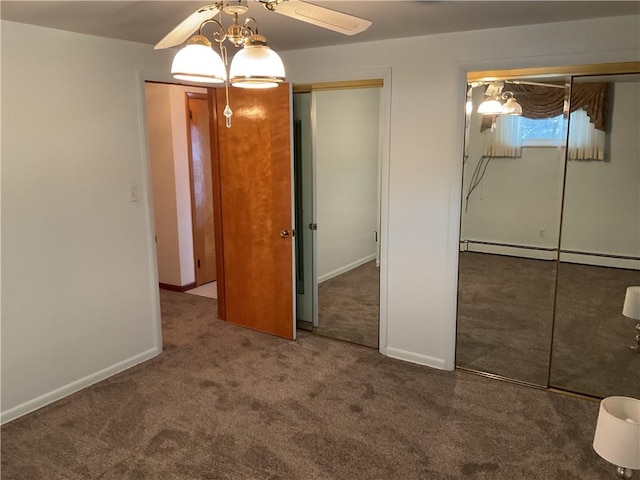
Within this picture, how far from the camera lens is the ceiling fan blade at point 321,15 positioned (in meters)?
1.64

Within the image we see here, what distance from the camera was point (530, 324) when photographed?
135 inches

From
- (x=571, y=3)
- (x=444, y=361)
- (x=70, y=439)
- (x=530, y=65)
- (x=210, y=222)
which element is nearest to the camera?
(x=571, y=3)

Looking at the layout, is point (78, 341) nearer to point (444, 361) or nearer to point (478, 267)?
point (444, 361)

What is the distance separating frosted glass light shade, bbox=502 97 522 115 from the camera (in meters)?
3.07

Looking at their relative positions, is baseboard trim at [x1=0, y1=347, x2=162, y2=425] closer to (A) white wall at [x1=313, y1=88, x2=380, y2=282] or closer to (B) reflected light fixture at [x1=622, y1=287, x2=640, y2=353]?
(A) white wall at [x1=313, y1=88, x2=380, y2=282]

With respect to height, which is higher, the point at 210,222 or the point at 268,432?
the point at 210,222

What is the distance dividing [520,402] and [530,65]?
2004 millimetres

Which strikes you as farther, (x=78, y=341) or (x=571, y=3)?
(x=78, y=341)

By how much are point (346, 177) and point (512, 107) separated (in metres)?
1.36

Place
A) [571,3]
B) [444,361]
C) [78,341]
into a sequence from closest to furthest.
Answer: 1. [571,3]
2. [78,341]
3. [444,361]

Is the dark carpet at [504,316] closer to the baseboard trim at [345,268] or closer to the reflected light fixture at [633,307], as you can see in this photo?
the reflected light fixture at [633,307]

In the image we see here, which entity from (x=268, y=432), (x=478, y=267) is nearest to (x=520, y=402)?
(x=478, y=267)

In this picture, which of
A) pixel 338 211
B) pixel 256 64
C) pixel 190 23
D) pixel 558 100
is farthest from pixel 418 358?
pixel 190 23

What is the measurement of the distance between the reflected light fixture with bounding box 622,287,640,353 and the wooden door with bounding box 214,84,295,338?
2.32 m
